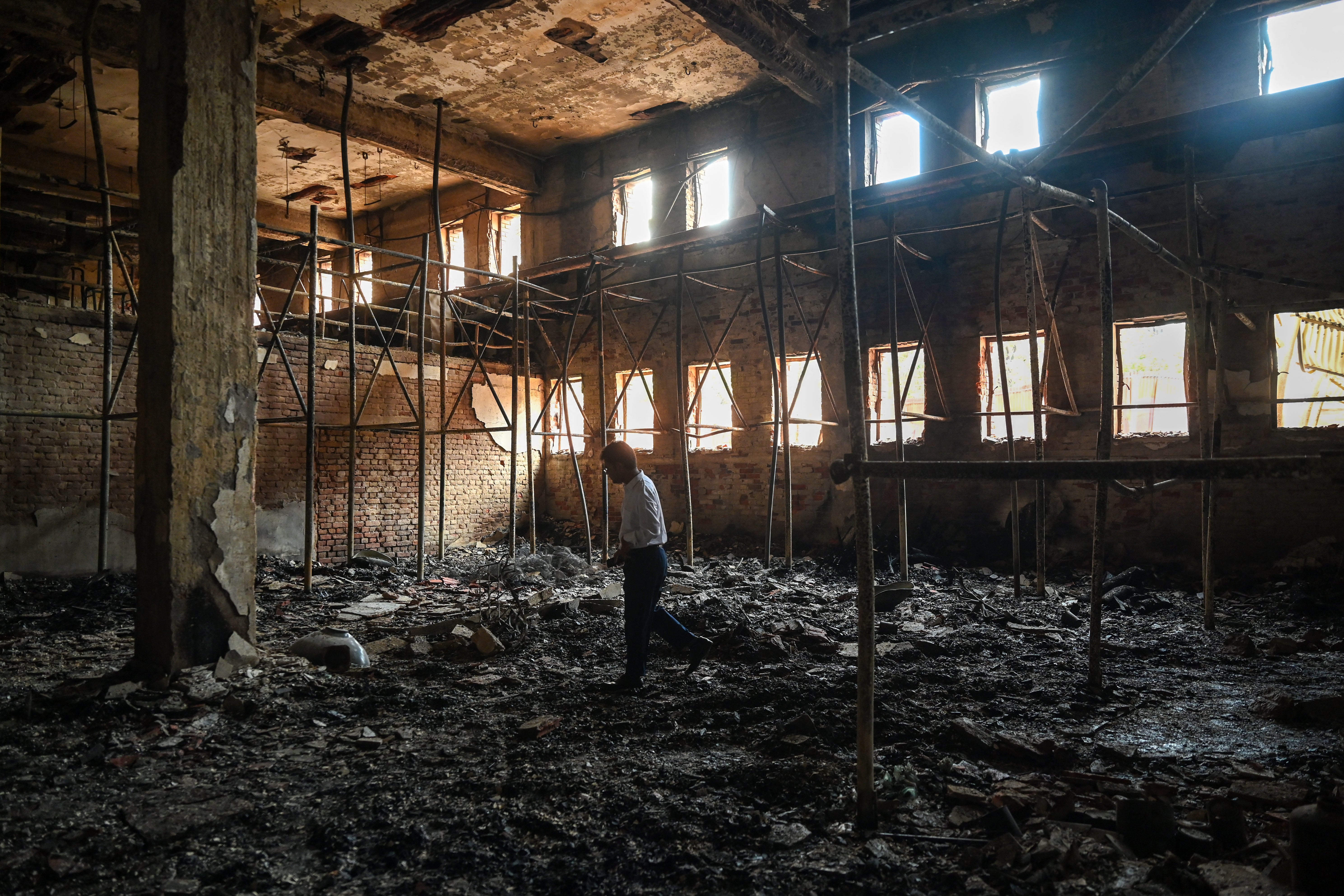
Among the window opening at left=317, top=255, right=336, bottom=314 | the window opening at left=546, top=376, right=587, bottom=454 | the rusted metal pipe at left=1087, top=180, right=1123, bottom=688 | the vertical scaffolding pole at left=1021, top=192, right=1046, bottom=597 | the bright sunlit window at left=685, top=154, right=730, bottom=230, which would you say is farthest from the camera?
the window opening at left=317, top=255, right=336, bottom=314

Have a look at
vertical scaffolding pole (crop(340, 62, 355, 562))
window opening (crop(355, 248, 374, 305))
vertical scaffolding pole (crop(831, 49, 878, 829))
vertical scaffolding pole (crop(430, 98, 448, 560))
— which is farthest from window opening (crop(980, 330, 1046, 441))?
window opening (crop(355, 248, 374, 305))

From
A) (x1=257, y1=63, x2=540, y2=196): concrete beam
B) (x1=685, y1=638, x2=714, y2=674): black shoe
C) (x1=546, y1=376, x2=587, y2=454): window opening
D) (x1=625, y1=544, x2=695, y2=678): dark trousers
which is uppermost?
(x1=257, y1=63, x2=540, y2=196): concrete beam

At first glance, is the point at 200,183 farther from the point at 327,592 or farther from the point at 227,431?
the point at 327,592

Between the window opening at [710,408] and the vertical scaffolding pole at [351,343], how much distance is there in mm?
5280

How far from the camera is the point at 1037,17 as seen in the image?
9820mm

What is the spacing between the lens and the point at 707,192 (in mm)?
13273

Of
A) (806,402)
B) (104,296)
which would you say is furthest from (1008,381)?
(104,296)

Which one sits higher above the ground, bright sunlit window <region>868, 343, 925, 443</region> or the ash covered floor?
bright sunlit window <region>868, 343, 925, 443</region>

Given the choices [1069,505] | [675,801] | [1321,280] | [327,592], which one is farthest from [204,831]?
[1321,280]

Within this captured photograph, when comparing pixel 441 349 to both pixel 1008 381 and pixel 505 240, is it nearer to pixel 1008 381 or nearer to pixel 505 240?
pixel 505 240

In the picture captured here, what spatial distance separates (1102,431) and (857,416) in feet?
7.88

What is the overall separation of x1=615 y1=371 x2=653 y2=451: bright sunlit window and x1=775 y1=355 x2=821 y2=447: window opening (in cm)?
274

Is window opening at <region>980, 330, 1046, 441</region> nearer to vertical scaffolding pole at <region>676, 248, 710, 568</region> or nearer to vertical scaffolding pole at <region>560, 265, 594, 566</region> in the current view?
vertical scaffolding pole at <region>676, 248, 710, 568</region>

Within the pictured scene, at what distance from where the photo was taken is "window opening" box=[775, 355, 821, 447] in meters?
11.8
